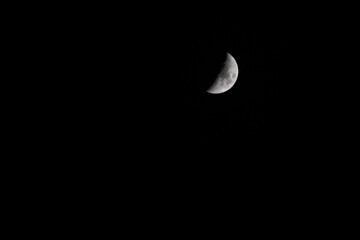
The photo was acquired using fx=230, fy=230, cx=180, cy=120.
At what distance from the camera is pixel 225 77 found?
369cm

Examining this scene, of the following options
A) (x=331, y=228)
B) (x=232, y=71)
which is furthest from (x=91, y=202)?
(x=331, y=228)

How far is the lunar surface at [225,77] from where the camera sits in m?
3.65

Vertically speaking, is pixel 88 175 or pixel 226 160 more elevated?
pixel 226 160

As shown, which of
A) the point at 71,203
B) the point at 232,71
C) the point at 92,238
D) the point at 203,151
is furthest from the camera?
the point at 203,151

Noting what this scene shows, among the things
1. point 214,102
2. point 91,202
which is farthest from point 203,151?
point 91,202

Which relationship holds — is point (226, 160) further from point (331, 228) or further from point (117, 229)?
point (117, 229)

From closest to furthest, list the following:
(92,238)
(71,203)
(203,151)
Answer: (92,238) → (71,203) → (203,151)

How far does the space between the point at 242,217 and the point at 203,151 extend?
1.86m

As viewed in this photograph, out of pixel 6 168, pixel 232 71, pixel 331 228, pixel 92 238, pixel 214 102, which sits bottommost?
pixel 92 238

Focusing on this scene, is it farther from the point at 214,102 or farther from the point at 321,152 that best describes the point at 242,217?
the point at 214,102

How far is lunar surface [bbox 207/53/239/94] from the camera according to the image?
3648 mm

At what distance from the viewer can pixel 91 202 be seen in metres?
5.41

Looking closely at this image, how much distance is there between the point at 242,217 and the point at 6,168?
5617 millimetres

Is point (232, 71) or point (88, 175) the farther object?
point (88, 175)
